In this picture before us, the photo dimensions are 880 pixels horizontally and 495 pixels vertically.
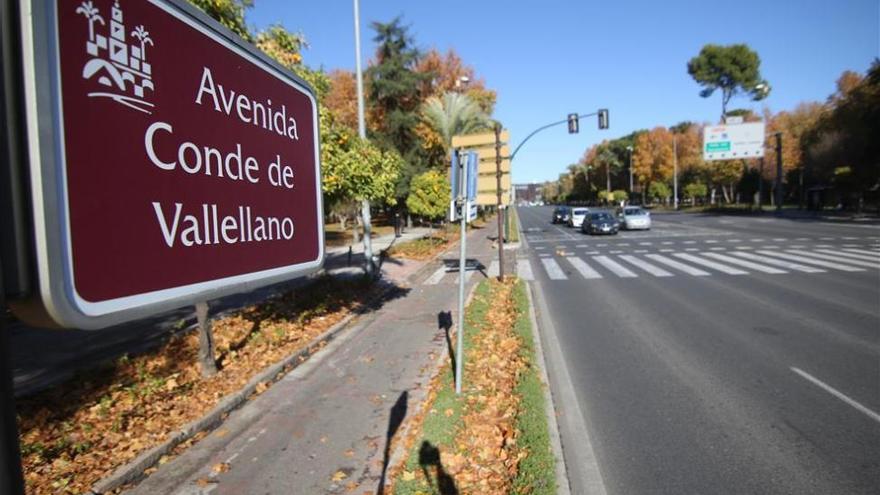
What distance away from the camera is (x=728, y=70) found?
63.2 m

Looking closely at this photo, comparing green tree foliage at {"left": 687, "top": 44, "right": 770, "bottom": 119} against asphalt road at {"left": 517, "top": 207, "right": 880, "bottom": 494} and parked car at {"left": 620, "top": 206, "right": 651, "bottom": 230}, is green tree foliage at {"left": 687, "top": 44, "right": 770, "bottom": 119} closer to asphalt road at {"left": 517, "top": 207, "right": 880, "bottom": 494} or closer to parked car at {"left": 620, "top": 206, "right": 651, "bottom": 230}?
parked car at {"left": 620, "top": 206, "right": 651, "bottom": 230}

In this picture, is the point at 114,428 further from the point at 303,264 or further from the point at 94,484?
the point at 303,264

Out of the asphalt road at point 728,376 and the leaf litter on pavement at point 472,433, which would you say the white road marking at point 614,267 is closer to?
the asphalt road at point 728,376

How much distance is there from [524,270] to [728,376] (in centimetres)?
1106

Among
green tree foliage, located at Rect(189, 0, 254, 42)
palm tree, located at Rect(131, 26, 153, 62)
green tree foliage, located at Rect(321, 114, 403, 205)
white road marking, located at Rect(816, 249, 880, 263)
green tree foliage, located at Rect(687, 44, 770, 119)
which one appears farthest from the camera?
green tree foliage, located at Rect(687, 44, 770, 119)

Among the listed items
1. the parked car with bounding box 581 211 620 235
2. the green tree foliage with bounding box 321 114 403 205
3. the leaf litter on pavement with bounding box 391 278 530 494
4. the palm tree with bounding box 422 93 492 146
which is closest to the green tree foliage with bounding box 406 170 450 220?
the palm tree with bounding box 422 93 492 146

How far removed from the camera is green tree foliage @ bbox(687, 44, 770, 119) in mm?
62469

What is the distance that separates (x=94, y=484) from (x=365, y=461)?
235 centimetres

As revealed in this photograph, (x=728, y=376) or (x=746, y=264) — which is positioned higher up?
(x=746, y=264)

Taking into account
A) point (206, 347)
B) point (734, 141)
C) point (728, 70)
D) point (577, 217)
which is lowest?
point (206, 347)

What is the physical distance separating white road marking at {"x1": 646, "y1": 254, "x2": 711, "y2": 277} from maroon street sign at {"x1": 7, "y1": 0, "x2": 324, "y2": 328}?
15842 millimetres

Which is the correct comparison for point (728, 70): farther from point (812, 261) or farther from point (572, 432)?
point (572, 432)

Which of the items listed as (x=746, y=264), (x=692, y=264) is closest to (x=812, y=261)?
(x=746, y=264)

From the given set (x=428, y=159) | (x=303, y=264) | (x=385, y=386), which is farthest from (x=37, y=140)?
(x=428, y=159)
